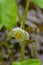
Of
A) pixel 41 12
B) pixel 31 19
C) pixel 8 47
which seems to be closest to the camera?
pixel 8 47

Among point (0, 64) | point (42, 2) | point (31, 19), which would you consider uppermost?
point (31, 19)

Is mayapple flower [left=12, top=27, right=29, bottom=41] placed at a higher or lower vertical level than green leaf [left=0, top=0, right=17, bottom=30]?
lower

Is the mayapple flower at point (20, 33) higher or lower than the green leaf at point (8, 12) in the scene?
lower

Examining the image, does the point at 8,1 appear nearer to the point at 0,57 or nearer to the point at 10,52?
the point at 0,57

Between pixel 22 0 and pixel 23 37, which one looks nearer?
pixel 23 37

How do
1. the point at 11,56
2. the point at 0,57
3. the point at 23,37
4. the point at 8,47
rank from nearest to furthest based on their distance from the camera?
1. the point at 23,37
2. the point at 0,57
3. the point at 11,56
4. the point at 8,47

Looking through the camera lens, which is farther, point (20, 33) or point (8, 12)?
point (20, 33)

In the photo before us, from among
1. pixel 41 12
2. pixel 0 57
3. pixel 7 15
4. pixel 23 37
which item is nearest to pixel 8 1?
pixel 7 15

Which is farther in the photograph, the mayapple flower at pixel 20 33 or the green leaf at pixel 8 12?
the mayapple flower at pixel 20 33

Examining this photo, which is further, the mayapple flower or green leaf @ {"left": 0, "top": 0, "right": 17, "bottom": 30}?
the mayapple flower

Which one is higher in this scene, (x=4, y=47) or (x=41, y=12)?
(x=41, y=12)
